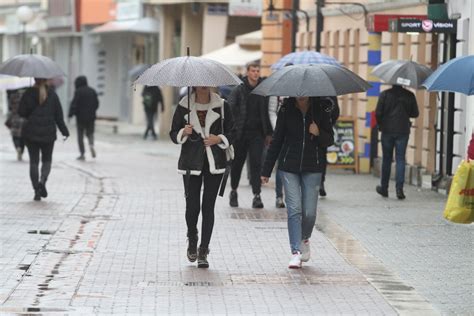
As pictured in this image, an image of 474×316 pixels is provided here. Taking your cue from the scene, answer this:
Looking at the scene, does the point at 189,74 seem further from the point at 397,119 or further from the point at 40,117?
the point at 397,119

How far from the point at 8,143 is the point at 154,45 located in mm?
13756

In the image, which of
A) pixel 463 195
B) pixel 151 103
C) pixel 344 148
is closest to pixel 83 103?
pixel 344 148

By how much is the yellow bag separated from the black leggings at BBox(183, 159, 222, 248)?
260 centimetres

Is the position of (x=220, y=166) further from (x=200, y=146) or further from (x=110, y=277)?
(x=110, y=277)

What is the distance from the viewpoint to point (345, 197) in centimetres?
2073

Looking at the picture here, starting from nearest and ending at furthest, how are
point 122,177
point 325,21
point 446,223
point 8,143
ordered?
point 446,223 < point 122,177 < point 325,21 < point 8,143

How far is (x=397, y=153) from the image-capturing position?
20.3m

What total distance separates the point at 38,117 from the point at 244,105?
2837mm

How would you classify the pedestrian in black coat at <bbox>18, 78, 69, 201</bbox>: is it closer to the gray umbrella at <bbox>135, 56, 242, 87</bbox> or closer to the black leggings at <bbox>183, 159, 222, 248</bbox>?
the black leggings at <bbox>183, 159, 222, 248</bbox>

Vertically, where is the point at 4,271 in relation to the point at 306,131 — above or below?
below

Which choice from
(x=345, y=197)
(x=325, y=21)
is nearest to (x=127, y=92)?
(x=325, y=21)

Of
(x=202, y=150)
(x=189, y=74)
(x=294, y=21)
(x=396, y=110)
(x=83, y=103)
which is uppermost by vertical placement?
(x=294, y=21)

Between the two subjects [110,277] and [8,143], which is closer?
[110,277]

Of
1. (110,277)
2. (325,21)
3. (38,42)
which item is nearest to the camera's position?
(110,277)
